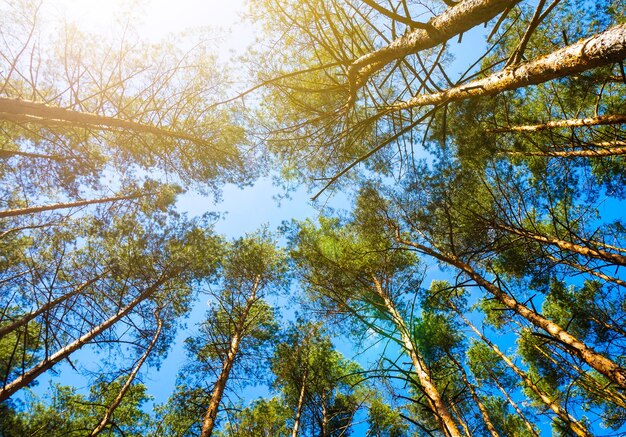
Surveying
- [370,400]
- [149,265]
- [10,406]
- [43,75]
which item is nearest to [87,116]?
[43,75]

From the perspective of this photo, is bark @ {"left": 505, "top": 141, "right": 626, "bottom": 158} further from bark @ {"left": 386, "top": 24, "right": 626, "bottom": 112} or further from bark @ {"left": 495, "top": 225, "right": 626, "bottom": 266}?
bark @ {"left": 386, "top": 24, "right": 626, "bottom": 112}

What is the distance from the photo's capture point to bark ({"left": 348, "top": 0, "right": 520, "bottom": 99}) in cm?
232

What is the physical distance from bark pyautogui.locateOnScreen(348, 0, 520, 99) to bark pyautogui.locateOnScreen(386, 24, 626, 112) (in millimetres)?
497

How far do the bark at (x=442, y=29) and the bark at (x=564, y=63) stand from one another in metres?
0.50

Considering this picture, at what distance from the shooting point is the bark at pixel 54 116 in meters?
3.95

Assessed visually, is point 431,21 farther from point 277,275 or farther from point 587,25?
point 277,275

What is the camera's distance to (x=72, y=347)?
5527 millimetres

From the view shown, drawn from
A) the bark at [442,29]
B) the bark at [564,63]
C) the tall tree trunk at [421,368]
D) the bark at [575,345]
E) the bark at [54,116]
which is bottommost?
the tall tree trunk at [421,368]

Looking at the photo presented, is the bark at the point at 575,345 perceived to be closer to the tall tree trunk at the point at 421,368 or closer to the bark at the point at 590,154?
the tall tree trunk at the point at 421,368

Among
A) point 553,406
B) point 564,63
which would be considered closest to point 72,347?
point 564,63

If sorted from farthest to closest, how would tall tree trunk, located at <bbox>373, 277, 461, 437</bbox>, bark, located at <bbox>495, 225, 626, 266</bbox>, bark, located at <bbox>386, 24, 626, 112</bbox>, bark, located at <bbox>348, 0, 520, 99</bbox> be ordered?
1. bark, located at <bbox>495, 225, 626, 266</bbox>
2. bark, located at <bbox>348, 0, 520, 99</bbox>
3. bark, located at <bbox>386, 24, 626, 112</bbox>
4. tall tree trunk, located at <bbox>373, 277, 461, 437</bbox>

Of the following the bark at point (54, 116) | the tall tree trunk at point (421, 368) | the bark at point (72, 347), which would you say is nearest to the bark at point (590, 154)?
the tall tree trunk at point (421, 368)

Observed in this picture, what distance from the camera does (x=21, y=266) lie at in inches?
293

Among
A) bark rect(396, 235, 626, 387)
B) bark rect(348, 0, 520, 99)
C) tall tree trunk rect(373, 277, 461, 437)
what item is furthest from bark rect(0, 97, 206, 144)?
bark rect(396, 235, 626, 387)
